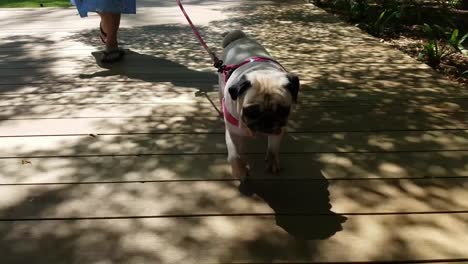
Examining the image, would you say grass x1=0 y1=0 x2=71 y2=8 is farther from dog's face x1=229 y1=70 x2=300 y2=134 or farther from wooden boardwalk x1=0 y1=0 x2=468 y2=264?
dog's face x1=229 y1=70 x2=300 y2=134

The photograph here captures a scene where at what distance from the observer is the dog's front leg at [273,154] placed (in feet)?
9.18

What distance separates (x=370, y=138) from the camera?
3369 millimetres

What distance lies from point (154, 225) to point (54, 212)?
1.97ft

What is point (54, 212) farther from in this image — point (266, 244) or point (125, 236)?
point (266, 244)

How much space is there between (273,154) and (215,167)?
42 cm

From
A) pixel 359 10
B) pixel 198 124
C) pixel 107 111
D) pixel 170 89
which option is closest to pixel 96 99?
pixel 107 111

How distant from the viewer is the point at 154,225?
2.31 meters

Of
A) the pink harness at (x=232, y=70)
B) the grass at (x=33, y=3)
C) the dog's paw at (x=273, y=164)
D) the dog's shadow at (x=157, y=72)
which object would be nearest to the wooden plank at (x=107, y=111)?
the dog's shadow at (x=157, y=72)

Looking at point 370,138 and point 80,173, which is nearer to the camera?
point 80,173

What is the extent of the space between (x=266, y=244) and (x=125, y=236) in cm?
73

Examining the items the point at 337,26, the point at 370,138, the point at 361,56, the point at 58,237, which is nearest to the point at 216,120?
the point at 370,138

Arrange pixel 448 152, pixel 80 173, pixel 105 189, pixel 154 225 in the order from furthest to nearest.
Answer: pixel 448 152 → pixel 80 173 → pixel 105 189 → pixel 154 225

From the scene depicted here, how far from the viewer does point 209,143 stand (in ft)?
10.9

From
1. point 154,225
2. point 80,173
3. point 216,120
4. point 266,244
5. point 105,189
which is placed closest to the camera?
point 266,244
